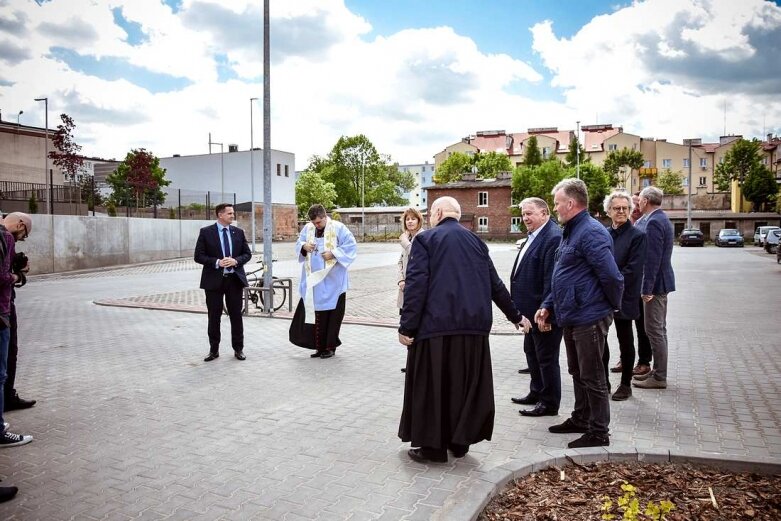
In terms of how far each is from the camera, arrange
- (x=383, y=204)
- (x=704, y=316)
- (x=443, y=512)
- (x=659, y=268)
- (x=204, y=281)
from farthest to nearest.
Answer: (x=383, y=204) → (x=704, y=316) → (x=204, y=281) → (x=659, y=268) → (x=443, y=512)

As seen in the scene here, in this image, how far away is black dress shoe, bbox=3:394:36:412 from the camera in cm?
584

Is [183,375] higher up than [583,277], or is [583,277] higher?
[583,277]

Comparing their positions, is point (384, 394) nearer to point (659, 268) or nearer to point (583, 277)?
point (583, 277)

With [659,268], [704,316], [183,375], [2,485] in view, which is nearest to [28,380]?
[183,375]

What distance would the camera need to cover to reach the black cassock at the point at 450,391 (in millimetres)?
4324

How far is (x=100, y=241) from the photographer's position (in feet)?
87.4

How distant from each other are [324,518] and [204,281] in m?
5.13

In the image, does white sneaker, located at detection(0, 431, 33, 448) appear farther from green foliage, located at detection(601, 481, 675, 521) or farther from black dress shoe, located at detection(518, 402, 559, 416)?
green foliage, located at detection(601, 481, 675, 521)

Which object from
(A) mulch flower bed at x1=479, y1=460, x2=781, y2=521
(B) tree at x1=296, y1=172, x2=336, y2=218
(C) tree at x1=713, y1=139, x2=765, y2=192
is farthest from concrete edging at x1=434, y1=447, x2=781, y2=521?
(B) tree at x1=296, y1=172, x2=336, y2=218

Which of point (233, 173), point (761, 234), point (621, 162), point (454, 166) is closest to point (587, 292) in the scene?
point (761, 234)

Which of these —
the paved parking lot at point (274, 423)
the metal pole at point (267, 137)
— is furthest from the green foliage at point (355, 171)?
the paved parking lot at point (274, 423)

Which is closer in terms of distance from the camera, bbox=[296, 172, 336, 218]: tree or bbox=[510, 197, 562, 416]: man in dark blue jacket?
bbox=[510, 197, 562, 416]: man in dark blue jacket

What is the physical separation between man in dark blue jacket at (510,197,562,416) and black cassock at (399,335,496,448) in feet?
3.92

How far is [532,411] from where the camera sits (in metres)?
5.55
